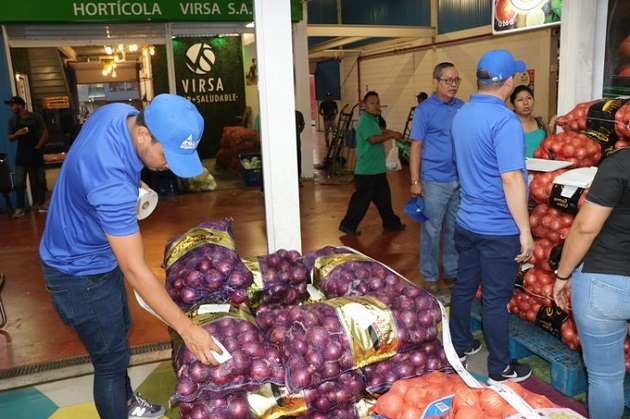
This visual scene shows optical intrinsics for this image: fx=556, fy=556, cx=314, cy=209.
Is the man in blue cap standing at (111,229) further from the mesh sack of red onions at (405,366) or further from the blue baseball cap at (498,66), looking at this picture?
the blue baseball cap at (498,66)

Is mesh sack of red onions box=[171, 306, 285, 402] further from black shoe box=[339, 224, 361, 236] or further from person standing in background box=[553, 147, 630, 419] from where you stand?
black shoe box=[339, 224, 361, 236]

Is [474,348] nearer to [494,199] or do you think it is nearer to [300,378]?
[494,199]

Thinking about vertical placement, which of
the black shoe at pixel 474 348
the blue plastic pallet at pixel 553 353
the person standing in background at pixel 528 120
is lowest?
the black shoe at pixel 474 348

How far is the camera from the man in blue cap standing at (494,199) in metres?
2.76

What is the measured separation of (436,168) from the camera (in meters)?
4.37

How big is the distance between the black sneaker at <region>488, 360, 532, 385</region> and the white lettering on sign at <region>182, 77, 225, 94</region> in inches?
349

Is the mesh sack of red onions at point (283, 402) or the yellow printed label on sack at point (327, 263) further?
the yellow printed label on sack at point (327, 263)

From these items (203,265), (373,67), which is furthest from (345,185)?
(373,67)

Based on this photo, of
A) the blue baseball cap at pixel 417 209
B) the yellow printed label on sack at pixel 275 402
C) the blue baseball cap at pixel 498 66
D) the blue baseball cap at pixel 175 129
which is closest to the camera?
the blue baseball cap at pixel 175 129

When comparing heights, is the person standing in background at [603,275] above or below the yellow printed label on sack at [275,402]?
above

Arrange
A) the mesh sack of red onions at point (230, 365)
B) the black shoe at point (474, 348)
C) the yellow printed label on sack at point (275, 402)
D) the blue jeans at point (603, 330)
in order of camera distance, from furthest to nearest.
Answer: the black shoe at point (474, 348), the yellow printed label on sack at point (275, 402), the mesh sack of red onions at point (230, 365), the blue jeans at point (603, 330)

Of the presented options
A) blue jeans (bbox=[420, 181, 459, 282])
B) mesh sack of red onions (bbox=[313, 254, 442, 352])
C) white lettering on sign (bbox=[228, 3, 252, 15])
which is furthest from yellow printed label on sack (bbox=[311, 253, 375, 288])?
white lettering on sign (bbox=[228, 3, 252, 15])

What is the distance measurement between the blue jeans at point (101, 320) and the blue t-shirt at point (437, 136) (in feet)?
8.80

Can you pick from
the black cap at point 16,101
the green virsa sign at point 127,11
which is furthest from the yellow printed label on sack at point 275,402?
the black cap at point 16,101
